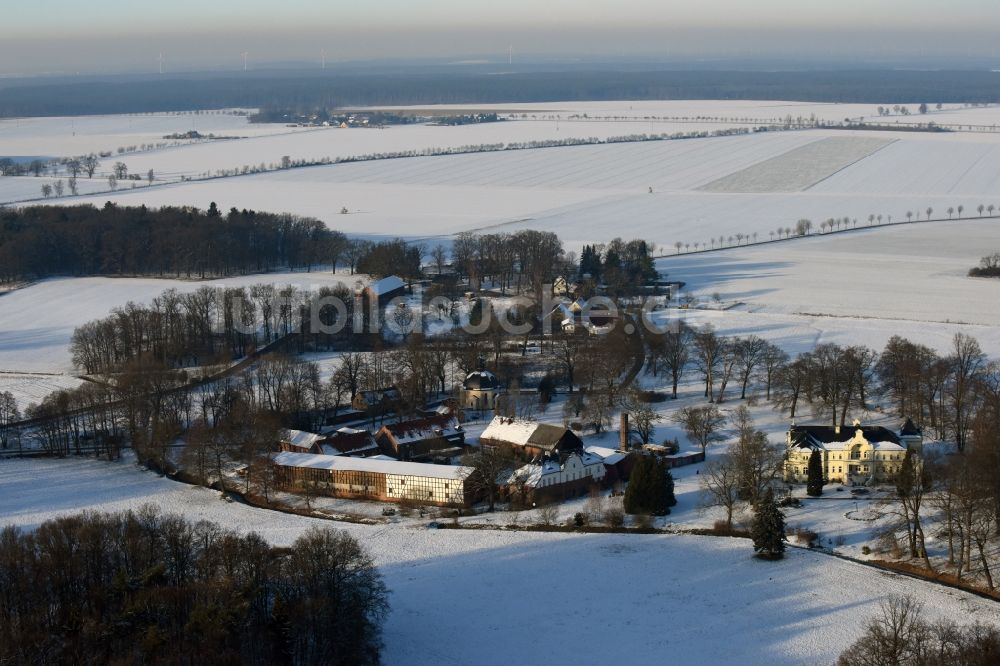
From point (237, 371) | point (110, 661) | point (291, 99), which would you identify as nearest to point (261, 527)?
point (110, 661)

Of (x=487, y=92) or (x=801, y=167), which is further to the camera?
(x=487, y=92)

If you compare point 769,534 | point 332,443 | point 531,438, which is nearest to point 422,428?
point 332,443

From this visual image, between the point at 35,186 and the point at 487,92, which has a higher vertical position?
the point at 487,92

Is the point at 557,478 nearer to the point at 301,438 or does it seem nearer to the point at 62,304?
the point at 301,438

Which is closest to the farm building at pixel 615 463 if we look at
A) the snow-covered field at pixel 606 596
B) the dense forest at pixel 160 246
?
the snow-covered field at pixel 606 596

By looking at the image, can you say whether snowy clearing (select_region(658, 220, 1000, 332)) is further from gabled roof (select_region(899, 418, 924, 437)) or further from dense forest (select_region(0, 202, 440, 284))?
dense forest (select_region(0, 202, 440, 284))
